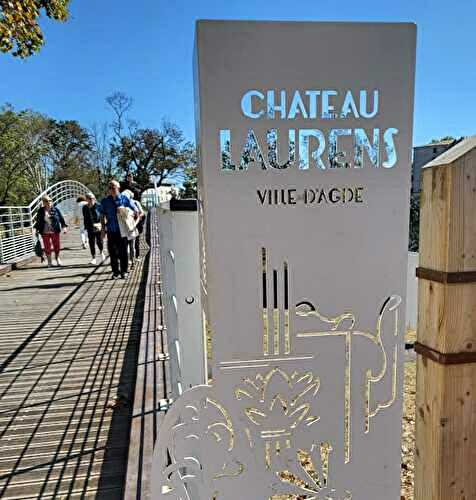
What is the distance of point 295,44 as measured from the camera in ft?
3.92

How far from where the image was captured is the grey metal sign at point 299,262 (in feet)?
3.94

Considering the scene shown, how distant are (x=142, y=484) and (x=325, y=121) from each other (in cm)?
180

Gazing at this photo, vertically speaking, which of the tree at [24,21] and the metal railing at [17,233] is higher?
the tree at [24,21]

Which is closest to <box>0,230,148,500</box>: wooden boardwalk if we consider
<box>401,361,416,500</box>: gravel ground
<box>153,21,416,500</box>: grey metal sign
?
<box>153,21,416,500</box>: grey metal sign

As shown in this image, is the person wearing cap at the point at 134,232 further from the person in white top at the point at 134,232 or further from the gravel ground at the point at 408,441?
Result: the gravel ground at the point at 408,441

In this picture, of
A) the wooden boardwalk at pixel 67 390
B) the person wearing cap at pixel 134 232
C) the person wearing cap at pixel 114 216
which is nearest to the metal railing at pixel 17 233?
the person wearing cap at pixel 134 232

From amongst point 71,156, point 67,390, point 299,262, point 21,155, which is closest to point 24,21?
point 67,390

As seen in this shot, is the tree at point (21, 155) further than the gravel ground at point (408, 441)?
Yes

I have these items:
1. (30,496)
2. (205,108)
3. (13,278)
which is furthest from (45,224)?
(205,108)

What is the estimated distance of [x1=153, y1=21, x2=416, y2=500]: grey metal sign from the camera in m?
1.20

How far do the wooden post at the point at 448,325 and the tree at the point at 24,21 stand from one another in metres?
6.18

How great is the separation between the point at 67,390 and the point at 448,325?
305cm

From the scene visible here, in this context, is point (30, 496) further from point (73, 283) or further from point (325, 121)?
point (73, 283)

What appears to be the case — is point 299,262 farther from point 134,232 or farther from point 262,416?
point 134,232
